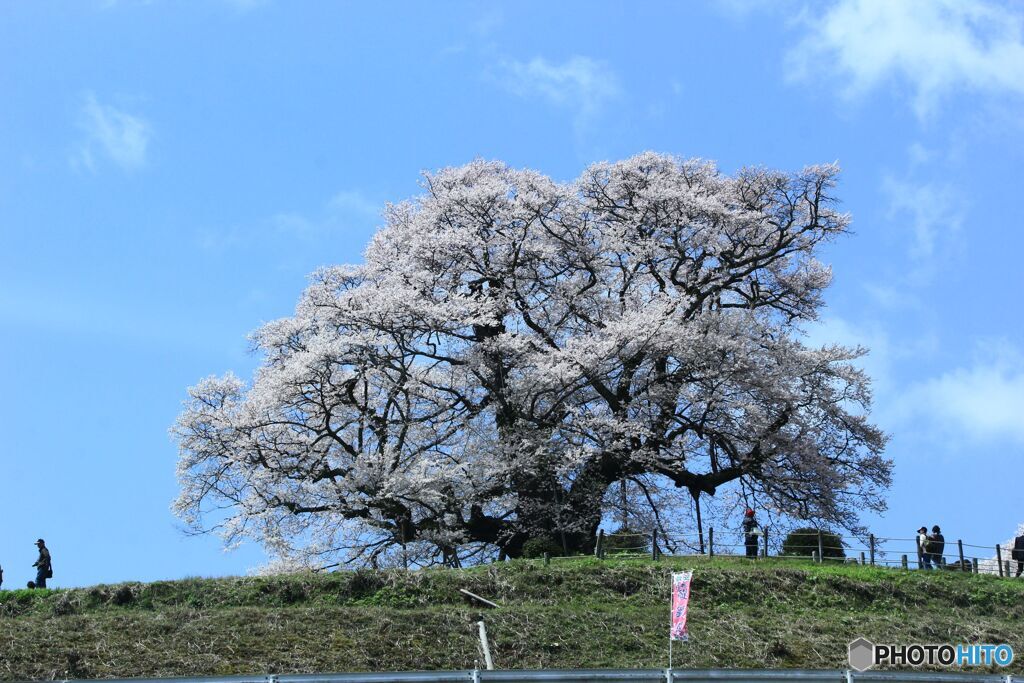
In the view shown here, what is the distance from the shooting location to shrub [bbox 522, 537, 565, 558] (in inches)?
1441

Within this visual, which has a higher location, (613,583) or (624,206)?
(624,206)

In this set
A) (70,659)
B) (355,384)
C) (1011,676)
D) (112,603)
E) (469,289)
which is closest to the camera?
(1011,676)

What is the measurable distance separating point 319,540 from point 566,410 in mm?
8333

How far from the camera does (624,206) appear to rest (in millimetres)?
42469

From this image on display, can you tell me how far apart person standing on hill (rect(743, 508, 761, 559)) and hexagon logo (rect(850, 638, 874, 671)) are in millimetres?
9097

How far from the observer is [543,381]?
39125 millimetres

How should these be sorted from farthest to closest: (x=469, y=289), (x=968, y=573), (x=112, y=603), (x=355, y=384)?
(x=469, y=289), (x=355, y=384), (x=968, y=573), (x=112, y=603)

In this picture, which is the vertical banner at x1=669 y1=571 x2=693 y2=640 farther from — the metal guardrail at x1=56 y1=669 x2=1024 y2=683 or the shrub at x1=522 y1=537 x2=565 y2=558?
the shrub at x1=522 y1=537 x2=565 y2=558

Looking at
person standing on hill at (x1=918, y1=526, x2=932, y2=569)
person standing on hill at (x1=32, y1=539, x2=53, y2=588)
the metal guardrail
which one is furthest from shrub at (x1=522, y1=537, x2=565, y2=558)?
the metal guardrail

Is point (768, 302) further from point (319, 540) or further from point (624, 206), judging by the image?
point (319, 540)

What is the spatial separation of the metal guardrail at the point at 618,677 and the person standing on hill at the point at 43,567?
538 inches

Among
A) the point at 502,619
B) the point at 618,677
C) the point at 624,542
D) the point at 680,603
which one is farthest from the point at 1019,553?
the point at 618,677

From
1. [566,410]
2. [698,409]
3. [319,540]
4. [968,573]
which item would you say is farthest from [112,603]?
[968,573]

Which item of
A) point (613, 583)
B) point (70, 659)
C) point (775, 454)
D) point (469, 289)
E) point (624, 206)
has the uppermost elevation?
point (624, 206)
